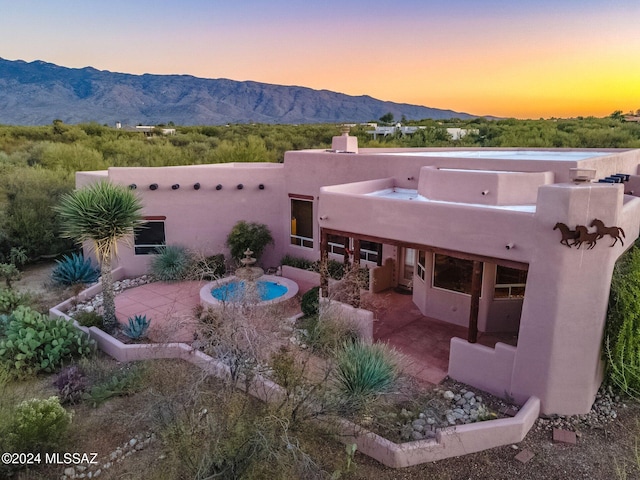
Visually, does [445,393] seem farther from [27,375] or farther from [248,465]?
[27,375]

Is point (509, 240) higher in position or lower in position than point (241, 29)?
lower

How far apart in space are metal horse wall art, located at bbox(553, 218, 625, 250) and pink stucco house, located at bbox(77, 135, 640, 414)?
3 cm

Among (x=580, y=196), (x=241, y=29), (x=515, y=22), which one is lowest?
(x=580, y=196)

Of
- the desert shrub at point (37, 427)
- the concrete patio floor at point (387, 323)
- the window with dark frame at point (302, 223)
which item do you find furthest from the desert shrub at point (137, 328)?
the window with dark frame at point (302, 223)

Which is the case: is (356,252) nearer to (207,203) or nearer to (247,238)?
(247,238)

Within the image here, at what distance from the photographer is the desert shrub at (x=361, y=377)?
8842 millimetres

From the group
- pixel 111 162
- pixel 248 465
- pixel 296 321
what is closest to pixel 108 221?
pixel 296 321

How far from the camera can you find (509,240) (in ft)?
32.9

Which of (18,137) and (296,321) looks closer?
(296,321)

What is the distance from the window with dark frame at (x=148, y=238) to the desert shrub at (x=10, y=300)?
14.7 ft

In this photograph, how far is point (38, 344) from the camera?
12.5m

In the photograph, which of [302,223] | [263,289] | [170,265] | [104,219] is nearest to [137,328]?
[104,219]

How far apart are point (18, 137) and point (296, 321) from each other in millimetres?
54851

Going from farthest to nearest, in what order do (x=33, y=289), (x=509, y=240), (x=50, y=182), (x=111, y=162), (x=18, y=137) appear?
1. (x=18, y=137)
2. (x=111, y=162)
3. (x=50, y=182)
4. (x=33, y=289)
5. (x=509, y=240)
